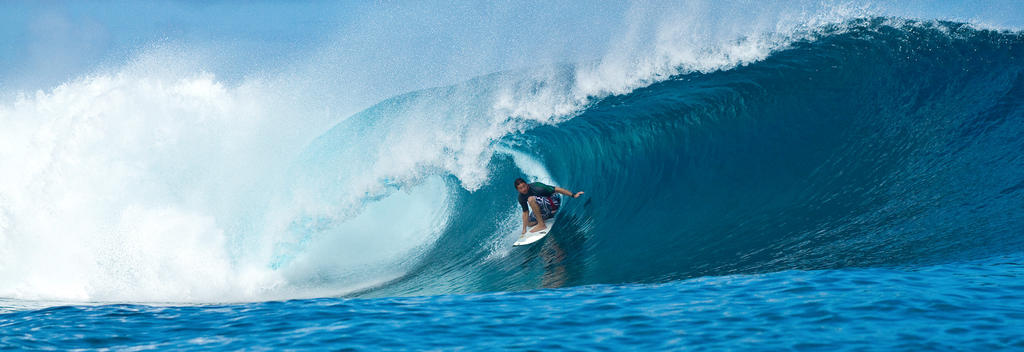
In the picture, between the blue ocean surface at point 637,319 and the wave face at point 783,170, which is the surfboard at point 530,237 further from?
the blue ocean surface at point 637,319

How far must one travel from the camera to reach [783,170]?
9.77 metres

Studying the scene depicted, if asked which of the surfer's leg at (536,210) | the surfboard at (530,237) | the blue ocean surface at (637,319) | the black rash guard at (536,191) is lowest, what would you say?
the blue ocean surface at (637,319)

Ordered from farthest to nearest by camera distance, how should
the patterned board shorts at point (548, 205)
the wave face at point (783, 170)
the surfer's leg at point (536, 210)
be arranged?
the patterned board shorts at point (548, 205) → the surfer's leg at point (536, 210) → the wave face at point (783, 170)

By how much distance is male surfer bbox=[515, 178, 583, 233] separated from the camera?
9359 millimetres

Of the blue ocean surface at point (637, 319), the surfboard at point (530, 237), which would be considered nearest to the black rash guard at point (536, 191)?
the surfboard at point (530, 237)

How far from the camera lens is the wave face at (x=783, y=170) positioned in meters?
7.65

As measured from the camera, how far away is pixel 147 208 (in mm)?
10273


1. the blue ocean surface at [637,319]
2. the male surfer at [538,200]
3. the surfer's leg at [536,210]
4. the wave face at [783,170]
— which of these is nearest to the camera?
the blue ocean surface at [637,319]

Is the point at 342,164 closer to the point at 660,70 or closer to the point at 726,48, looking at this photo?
the point at 660,70

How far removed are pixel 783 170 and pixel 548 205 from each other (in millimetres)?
2905

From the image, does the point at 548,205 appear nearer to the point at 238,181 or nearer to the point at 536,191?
the point at 536,191

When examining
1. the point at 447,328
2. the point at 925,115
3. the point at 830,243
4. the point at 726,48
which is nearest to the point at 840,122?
the point at 925,115

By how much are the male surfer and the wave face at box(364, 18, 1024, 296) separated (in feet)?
0.78

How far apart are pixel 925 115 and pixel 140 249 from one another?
10097 mm
